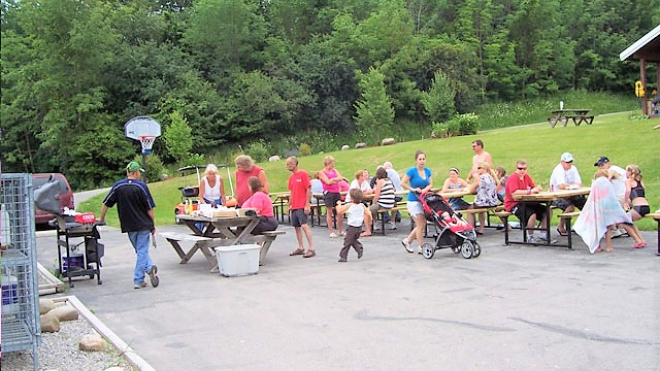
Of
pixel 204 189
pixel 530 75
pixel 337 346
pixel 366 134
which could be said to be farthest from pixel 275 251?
pixel 530 75

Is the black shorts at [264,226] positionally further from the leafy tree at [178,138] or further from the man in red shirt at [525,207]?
the leafy tree at [178,138]

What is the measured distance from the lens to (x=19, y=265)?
5.02m

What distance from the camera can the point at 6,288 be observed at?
519cm

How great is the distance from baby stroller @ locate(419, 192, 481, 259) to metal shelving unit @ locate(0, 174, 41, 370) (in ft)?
20.4

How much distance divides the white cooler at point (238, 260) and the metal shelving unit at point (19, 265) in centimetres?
402

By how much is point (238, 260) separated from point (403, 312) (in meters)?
3.43

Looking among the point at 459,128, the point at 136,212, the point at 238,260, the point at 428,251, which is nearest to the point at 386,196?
the point at 428,251

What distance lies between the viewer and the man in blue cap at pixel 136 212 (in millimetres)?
8492

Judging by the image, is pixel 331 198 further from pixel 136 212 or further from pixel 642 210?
pixel 642 210

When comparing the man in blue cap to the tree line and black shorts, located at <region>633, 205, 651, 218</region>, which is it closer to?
black shorts, located at <region>633, 205, 651, 218</region>

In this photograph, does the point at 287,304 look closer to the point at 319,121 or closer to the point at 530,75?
the point at 319,121

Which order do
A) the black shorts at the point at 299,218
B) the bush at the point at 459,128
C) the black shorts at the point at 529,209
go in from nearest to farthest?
the black shorts at the point at 299,218, the black shorts at the point at 529,209, the bush at the point at 459,128

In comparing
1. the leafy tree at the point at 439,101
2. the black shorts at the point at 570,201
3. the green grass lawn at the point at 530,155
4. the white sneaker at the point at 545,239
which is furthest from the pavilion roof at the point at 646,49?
the white sneaker at the point at 545,239

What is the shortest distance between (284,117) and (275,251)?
31.4 meters
